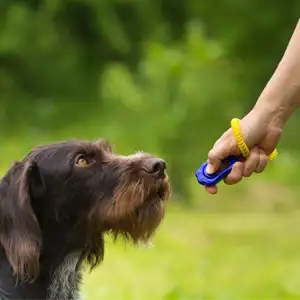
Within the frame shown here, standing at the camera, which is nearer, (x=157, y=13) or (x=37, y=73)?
(x=157, y=13)

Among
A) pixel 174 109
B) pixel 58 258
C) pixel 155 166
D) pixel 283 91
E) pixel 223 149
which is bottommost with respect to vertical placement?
pixel 174 109

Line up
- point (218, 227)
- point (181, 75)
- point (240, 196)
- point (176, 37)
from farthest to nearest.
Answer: point (176, 37), point (240, 196), point (181, 75), point (218, 227)

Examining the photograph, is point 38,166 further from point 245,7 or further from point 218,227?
point 245,7

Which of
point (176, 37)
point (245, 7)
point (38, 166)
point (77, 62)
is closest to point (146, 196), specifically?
point (38, 166)

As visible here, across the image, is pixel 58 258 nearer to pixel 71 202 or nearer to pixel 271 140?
pixel 71 202

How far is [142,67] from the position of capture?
14.0 meters

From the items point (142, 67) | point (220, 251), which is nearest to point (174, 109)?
point (142, 67)

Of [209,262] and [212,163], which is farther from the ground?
[212,163]

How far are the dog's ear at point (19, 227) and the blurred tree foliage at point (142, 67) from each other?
7.55 meters

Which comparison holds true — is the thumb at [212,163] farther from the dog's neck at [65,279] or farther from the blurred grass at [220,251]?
the blurred grass at [220,251]

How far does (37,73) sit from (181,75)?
9004 mm

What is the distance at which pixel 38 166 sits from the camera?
459 cm

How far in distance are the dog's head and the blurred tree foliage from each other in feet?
23.9

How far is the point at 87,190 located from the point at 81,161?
0.16 m
